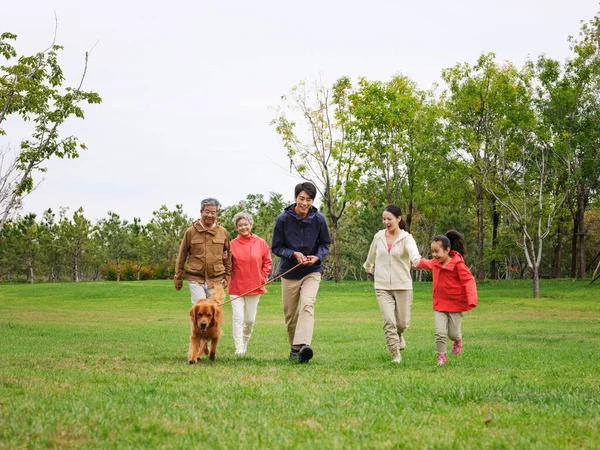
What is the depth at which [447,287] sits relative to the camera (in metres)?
10.5

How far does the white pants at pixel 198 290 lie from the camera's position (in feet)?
36.1

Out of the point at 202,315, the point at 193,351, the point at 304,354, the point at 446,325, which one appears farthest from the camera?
the point at 446,325

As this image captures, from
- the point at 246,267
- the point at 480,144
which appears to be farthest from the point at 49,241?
the point at 246,267

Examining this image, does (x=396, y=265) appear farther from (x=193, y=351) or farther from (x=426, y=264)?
(x=193, y=351)

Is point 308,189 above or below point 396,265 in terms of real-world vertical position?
above

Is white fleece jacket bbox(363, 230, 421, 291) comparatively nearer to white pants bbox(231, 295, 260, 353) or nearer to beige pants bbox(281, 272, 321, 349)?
beige pants bbox(281, 272, 321, 349)

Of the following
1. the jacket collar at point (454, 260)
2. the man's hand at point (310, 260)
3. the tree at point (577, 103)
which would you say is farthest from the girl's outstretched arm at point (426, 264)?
the tree at point (577, 103)

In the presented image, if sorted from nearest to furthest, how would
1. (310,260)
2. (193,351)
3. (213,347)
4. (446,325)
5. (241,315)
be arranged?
(193,351), (310,260), (213,347), (446,325), (241,315)

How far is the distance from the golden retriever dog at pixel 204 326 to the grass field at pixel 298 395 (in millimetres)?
209

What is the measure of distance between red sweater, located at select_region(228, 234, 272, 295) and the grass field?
1.18m

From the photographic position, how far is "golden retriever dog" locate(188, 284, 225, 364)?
32.2 feet

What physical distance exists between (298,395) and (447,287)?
462 cm

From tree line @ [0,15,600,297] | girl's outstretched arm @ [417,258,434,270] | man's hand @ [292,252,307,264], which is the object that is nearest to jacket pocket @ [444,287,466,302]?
girl's outstretched arm @ [417,258,434,270]

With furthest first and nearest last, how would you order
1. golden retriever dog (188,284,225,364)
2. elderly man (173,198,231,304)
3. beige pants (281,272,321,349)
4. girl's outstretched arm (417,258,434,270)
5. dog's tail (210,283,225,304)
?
elderly man (173,198,231,304), dog's tail (210,283,225,304), girl's outstretched arm (417,258,434,270), beige pants (281,272,321,349), golden retriever dog (188,284,225,364)
